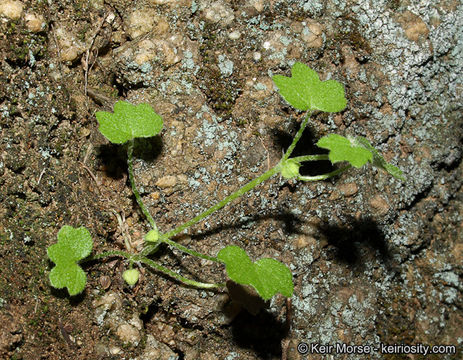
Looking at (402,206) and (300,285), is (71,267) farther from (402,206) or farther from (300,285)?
(402,206)

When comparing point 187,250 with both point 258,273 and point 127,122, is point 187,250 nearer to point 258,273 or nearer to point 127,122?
point 258,273

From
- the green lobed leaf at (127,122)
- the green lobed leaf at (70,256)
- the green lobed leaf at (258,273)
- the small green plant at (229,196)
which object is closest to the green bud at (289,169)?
the small green plant at (229,196)

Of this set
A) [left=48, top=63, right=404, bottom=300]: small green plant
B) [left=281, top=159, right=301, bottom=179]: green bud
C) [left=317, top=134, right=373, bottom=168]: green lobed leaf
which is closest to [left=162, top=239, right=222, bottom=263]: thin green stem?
[left=48, top=63, right=404, bottom=300]: small green plant

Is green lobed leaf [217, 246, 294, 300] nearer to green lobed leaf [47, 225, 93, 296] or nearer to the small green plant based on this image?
the small green plant

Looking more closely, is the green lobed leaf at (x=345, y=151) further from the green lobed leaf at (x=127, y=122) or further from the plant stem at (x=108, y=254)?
the plant stem at (x=108, y=254)

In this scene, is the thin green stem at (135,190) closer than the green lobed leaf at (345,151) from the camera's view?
No

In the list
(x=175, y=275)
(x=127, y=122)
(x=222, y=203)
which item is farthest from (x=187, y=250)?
(x=127, y=122)
